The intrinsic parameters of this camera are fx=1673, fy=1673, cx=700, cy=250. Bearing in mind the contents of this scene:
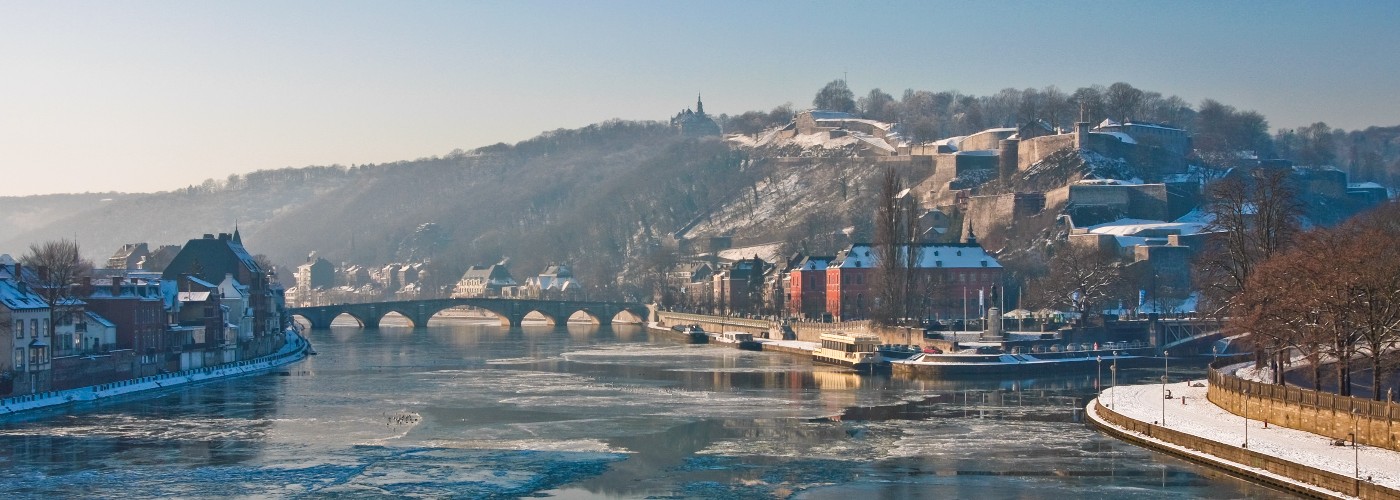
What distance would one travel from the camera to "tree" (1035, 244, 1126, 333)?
339 ft

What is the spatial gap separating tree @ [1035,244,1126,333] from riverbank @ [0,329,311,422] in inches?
1857

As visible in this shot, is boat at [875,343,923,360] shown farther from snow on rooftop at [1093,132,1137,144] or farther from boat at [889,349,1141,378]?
snow on rooftop at [1093,132,1137,144]

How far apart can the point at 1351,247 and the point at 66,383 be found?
165 feet

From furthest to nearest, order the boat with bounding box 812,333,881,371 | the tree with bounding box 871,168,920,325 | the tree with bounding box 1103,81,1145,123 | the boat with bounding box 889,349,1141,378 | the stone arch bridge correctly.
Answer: the tree with bounding box 1103,81,1145,123 → the stone arch bridge → the tree with bounding box 871,168,920,325 → the boat with bounding box 812,333,881,371 → the boat with bounding box 889,349,1141,378

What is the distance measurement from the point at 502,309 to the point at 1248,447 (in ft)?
412

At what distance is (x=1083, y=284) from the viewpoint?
104 m

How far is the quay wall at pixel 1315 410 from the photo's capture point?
142ft

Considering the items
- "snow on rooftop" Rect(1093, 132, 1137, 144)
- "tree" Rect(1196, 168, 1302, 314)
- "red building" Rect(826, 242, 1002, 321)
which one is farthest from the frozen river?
"snow on rooftop" Rect(1093, 132, 1137, 144)

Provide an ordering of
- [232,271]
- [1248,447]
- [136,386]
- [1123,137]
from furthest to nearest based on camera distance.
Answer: [1123,137] < [232,271] < [136,386] < [1248,447]

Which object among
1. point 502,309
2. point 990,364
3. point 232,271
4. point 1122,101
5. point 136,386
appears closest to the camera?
point 136,386

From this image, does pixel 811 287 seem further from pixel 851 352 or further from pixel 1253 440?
pixel 1253 440

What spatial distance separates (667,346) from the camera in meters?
119

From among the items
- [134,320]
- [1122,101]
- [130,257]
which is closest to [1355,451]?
[134,320]

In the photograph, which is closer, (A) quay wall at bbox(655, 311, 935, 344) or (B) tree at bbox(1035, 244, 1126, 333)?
(A) quay wall at bbox(655, 311, 935, 344)
